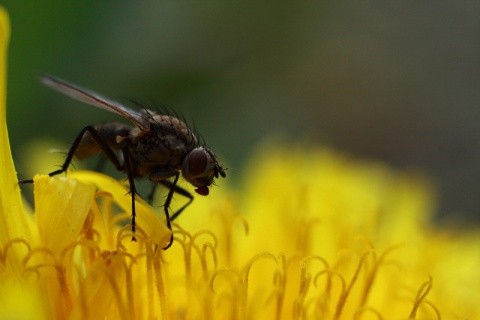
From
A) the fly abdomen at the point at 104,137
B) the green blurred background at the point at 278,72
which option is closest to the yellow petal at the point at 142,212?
the fly abdomen at the point at 104,137

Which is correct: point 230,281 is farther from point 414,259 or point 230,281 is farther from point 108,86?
point 108,86

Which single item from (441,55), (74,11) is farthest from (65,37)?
(441,55)

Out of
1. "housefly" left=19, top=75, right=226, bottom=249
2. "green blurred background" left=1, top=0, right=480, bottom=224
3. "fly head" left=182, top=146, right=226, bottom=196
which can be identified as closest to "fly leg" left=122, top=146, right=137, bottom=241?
"housefly" left=19, top=75, right=226, bottom=249

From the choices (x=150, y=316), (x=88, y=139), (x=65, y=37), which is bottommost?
(x=150, y=316)

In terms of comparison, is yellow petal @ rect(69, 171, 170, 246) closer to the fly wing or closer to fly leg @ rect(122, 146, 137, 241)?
fly leg @ rect(122, 146, 137, 241)

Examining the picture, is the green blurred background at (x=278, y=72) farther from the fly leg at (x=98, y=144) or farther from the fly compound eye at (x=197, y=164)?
the fly compound eye at (x=197, y=164)

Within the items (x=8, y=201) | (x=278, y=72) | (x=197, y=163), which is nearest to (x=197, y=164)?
(x=197, y=163)
